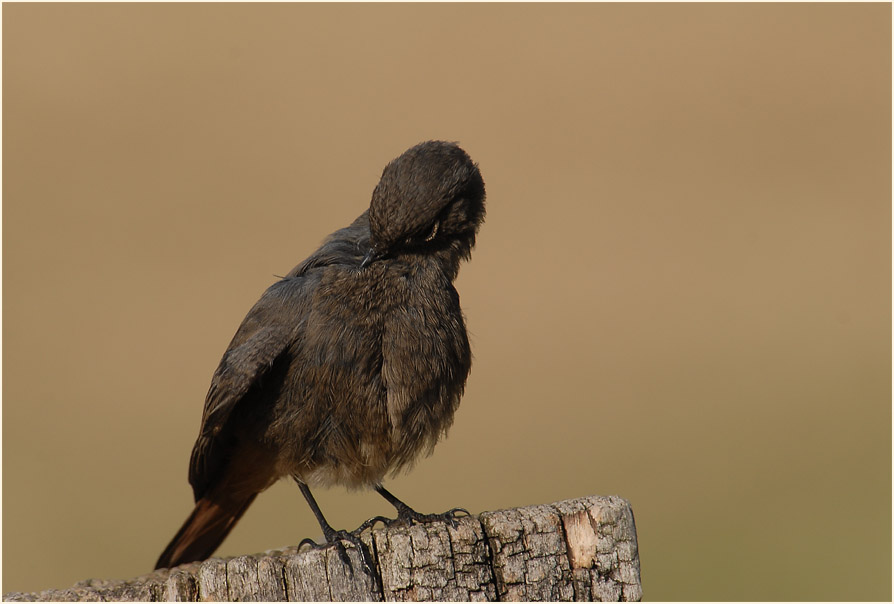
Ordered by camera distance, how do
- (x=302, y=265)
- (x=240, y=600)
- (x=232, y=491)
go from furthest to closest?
(x=232, y=491) → (x=302, y=265) → (x=240, y=600)

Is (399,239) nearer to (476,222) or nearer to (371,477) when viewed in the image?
(476,222)

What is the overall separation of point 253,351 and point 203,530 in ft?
4.93

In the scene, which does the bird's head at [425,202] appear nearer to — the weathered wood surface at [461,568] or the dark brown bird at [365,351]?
the dark brown bird at [365,351]

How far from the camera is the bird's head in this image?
4965mm

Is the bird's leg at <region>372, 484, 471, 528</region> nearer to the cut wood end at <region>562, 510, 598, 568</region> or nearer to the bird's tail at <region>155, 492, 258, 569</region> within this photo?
the cut wood end at <region>562, 510, 598, 568</region>

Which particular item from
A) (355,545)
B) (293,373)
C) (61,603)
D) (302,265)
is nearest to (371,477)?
(293,373)

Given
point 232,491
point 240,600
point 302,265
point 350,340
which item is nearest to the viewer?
point 240,600

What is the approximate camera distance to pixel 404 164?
511cm

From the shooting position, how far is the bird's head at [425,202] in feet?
16.3

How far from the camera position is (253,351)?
4949 millimetres

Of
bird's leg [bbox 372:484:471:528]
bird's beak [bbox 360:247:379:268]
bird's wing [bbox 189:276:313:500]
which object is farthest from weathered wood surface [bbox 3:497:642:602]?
bird's beak [bbox 360:247:379:268]

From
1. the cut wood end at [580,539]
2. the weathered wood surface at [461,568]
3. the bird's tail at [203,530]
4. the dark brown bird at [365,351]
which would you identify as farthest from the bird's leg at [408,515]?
the bird's tail at [203,530]

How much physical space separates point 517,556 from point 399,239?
1925 mm

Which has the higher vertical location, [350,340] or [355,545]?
[350,340]
